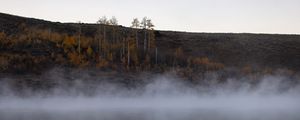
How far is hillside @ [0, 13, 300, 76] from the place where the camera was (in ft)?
194

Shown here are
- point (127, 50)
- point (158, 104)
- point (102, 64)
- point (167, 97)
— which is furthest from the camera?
point (127, 50)

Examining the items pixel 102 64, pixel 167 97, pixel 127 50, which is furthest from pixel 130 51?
pixel 167 97

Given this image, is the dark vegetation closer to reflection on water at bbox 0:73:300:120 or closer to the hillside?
the hillside

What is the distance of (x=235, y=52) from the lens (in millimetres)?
79625

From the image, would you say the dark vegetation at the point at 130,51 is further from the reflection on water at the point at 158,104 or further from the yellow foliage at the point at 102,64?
the reflection on water at the point at 158,104

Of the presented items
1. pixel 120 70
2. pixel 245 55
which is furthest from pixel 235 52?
pixel 120 70

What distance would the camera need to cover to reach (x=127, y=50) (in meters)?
66.3

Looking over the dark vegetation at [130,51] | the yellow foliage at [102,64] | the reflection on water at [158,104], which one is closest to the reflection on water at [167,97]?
the reflection on water at [158,104]

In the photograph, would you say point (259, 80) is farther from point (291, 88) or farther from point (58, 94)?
point (58, 94)

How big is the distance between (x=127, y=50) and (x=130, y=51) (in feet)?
1.43

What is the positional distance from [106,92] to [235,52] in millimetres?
33140

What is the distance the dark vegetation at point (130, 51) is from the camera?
193ft

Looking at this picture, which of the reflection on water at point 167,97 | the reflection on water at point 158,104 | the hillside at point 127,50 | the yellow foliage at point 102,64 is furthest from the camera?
the hillside at point 127,50

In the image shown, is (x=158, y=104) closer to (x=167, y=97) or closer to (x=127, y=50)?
(x=167, y=97)
